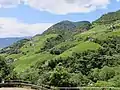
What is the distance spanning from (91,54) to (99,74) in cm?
3757

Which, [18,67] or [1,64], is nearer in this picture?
[1,64]

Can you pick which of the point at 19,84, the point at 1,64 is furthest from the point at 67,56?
the point at 19,84

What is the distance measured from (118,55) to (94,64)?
17329 millimetres

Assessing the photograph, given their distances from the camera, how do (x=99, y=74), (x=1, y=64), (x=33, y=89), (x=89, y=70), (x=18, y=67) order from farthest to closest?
(x=18, y=67)
(x=89, y=70)
(x=99, y=74)
(x=1, y=64)
(x=33, y=89)

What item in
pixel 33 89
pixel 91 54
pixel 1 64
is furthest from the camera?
pixel 91 54

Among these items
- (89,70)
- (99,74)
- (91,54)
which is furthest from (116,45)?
(99,74)

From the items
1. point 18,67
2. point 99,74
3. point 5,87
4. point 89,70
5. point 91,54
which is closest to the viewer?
point 5,87

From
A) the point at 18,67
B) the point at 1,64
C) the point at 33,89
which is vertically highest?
the point at 33,89

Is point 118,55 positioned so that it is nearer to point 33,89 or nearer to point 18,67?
point 18,67

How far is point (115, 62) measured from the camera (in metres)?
153

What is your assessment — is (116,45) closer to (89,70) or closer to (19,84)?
(89,70)

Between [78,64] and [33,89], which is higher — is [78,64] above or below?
below

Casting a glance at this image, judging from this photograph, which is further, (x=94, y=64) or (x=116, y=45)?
(x=116, y=45)

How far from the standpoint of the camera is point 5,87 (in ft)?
107
